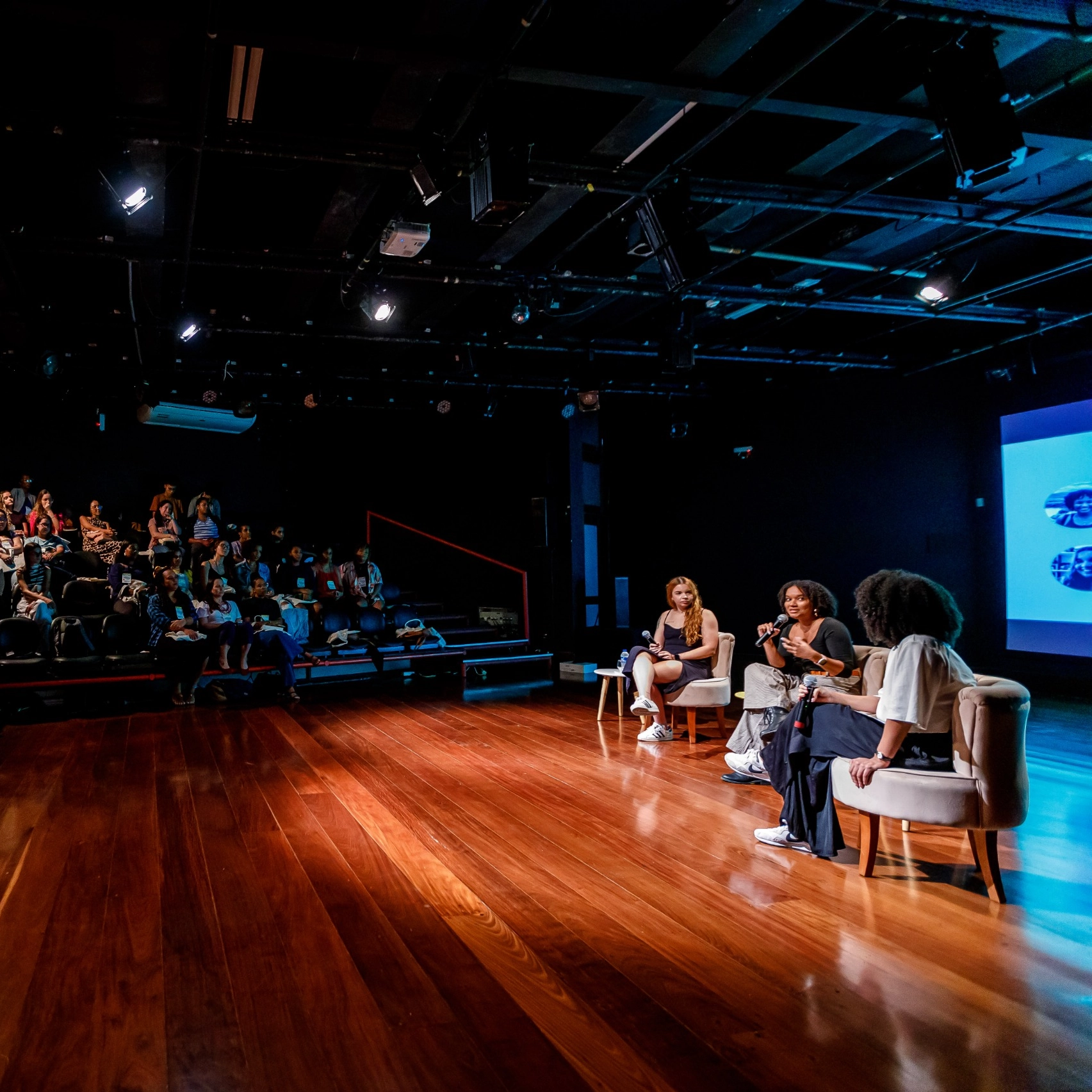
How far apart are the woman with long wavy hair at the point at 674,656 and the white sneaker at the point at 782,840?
2.24 metres

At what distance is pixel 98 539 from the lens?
359 inches

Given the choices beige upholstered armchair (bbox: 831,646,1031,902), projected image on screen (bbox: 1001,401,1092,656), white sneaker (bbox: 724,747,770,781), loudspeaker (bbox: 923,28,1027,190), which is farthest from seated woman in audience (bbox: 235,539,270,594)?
projected image on screen (bbox: 1001,401,1092,656)

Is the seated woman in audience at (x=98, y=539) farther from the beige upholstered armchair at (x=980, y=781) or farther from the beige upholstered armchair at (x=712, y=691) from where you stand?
the beige upholstered armchair at (x=980, y=781)

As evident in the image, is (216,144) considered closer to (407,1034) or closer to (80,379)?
(407,1034)

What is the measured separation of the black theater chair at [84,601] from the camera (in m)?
8.14

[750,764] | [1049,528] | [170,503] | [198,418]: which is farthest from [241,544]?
[1049,528]

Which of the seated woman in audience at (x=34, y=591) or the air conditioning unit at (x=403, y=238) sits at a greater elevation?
the air conditioning unit at (x=403, y=238)

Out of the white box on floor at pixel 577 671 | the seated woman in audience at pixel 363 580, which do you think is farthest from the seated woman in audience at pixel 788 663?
the seated woman in audience at pixel 363 580

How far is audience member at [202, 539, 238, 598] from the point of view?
8.54m

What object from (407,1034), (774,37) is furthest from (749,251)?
(407,1034)

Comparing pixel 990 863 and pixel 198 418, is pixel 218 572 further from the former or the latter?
pixel 990 863

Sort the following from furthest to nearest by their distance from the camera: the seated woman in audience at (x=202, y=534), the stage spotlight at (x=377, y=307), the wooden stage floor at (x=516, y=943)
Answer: the seated woman in audience at (x=202, y=534) < the stage spotlight at (x=377, y=307) < the wooden stage floor at (x=516, y=943)

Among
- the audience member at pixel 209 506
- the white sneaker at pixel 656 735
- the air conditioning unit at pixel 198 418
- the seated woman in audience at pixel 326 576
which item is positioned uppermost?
the air conditioning unit at pixel 198 418

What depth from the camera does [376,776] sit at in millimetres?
5008
